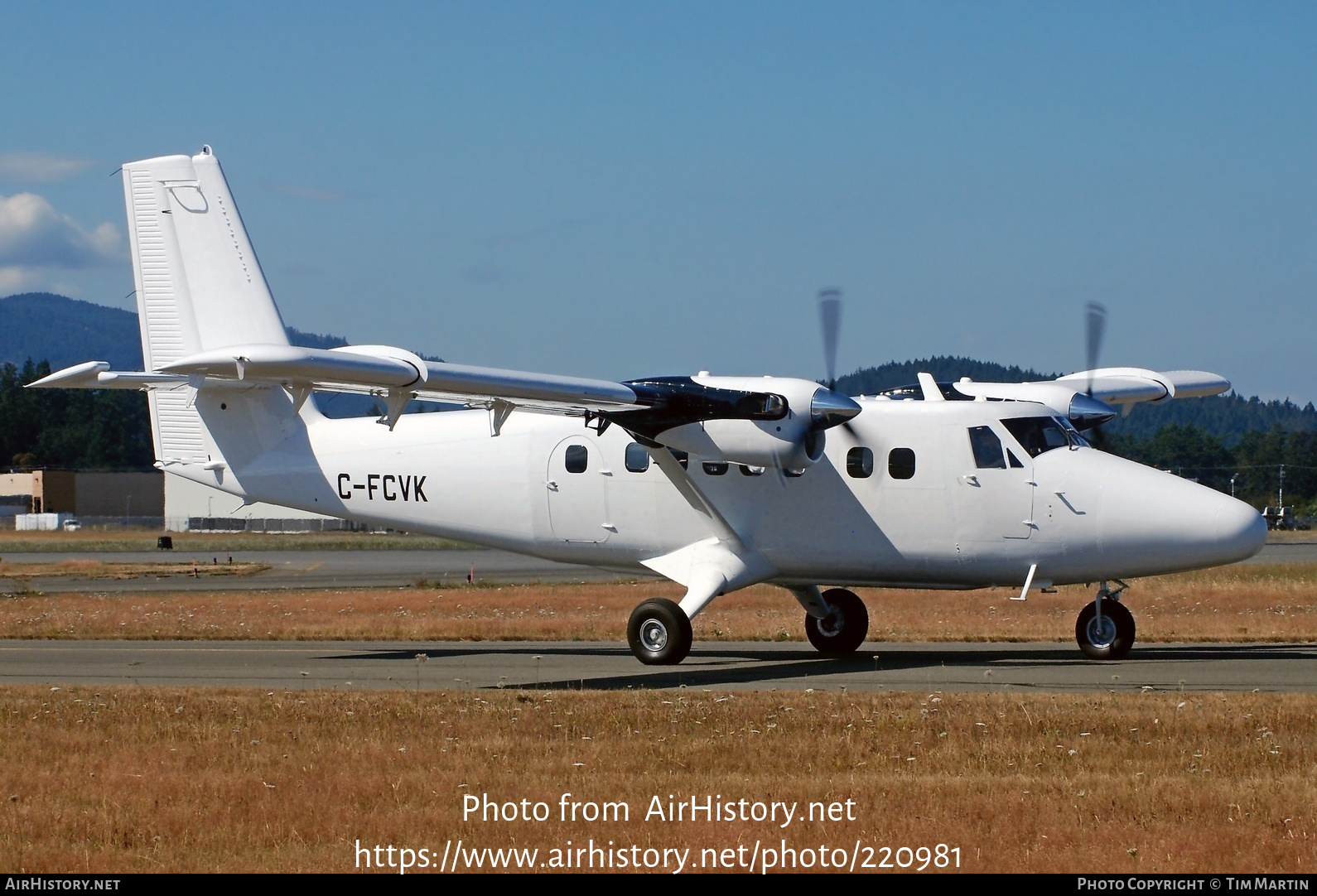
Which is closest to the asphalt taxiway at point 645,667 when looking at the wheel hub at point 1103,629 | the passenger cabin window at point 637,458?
the wheel hub at point 1103,629

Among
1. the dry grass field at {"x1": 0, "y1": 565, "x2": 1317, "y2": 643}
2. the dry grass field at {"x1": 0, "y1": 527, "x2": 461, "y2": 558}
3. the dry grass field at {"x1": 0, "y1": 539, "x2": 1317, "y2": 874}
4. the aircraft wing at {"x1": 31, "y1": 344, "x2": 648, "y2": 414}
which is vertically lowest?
the dry grass field at {"x1": 0, "y1": 527, "x2": 461, "y2": 558}

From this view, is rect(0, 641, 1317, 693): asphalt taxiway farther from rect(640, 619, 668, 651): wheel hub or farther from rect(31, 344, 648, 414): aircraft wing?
rect(31, 344, 648, 414): aircraft wing

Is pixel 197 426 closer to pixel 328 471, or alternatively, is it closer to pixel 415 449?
pixel 328 471

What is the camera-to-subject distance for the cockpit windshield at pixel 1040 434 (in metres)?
19.4

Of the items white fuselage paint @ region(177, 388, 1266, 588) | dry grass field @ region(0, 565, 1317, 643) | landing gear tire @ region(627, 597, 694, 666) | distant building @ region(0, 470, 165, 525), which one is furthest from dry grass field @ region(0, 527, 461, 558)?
landing gear tire @ region(627, 597, 694, 666)

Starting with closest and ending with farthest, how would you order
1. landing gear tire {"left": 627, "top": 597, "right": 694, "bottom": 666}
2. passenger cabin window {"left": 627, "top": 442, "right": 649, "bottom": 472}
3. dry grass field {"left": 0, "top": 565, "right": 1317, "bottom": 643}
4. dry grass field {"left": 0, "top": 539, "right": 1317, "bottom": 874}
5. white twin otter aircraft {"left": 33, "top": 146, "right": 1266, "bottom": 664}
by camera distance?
1. dry grass field {"left": 0, "top": 539, "right": 1317, "bottom": 874}
2. white twin otter aircraft {"left": 33, "top": 146, "right": 1266, "bottom": 664}
3. landing gear tire {"left": 627, "top": 597, "right": 694, "bottom": 666}
4. passenger cabin window {"left": 627, "top": 442, "right": 649, "bottom": 472}
5. dry grass field {"left": 0, "top": 565, "right": 1317, "bottom": 643}

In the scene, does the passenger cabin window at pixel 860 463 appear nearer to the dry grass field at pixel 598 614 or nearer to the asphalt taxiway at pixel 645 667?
the asphalt taxiway at pixel 645 667

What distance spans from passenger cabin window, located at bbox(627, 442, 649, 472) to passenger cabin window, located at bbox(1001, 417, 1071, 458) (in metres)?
5.17

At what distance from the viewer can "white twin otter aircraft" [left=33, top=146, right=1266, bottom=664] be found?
18.8 meters

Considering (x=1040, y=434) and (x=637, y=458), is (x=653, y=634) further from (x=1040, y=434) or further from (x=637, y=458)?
(x=1040, y=434)

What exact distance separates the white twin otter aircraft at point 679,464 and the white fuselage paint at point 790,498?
0.11ft

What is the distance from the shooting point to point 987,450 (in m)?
19.5

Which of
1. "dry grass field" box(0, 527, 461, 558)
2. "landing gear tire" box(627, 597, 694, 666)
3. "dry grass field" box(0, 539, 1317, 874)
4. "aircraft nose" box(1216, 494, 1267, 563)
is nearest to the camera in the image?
"dry grass field" box(0, 539, 1317, 874)

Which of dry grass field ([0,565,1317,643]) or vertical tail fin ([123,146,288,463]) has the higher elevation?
vertical tail fin ([123,146,288,463])
